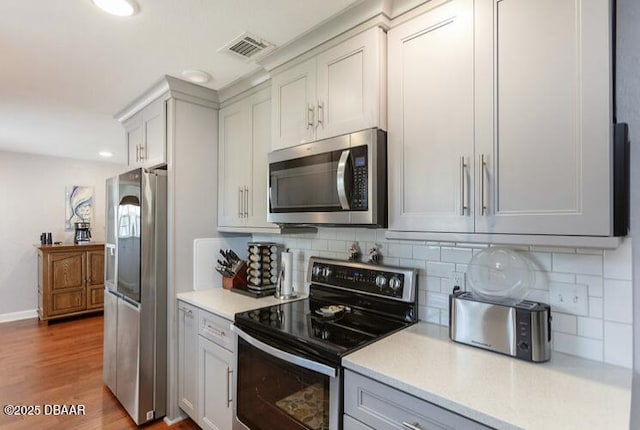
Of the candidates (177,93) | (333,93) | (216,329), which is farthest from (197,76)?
(216,329)

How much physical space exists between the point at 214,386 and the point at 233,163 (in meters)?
1.48

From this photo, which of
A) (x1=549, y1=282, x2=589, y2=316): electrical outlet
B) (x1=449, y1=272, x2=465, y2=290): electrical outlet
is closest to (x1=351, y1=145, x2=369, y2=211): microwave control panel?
(x1=449, y1=272, x2=465, y2=290): electrical outlet

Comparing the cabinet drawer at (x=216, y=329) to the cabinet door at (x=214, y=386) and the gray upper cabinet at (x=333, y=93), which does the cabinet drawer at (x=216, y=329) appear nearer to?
the cabinet door at (x=214, y=386)

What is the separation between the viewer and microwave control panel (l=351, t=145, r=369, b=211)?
4.96ft

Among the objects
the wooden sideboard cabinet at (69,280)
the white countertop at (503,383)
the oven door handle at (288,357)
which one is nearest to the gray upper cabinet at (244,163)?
the oven door handle at (288,357)

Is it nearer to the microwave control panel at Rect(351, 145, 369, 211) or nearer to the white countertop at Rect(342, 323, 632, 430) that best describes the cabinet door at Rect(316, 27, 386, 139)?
the microwave control panel at Rect(351, 145, 369, 211)

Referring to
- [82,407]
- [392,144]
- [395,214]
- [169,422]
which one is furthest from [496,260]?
[82,407]

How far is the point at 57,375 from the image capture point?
3.12 meters

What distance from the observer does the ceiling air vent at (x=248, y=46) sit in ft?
6.02

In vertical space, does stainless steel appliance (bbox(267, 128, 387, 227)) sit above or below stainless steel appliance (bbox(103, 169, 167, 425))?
above

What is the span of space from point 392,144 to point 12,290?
586 centimetres

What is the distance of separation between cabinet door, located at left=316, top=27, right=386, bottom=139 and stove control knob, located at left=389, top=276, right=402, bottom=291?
77 centimetres

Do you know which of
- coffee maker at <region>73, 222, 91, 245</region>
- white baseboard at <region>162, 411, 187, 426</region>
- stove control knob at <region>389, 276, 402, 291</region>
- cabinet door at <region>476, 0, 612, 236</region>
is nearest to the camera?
cabinet door at <region>476, 0, 612, 236</region>

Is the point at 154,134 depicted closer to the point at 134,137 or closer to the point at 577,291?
the point at 134,137
